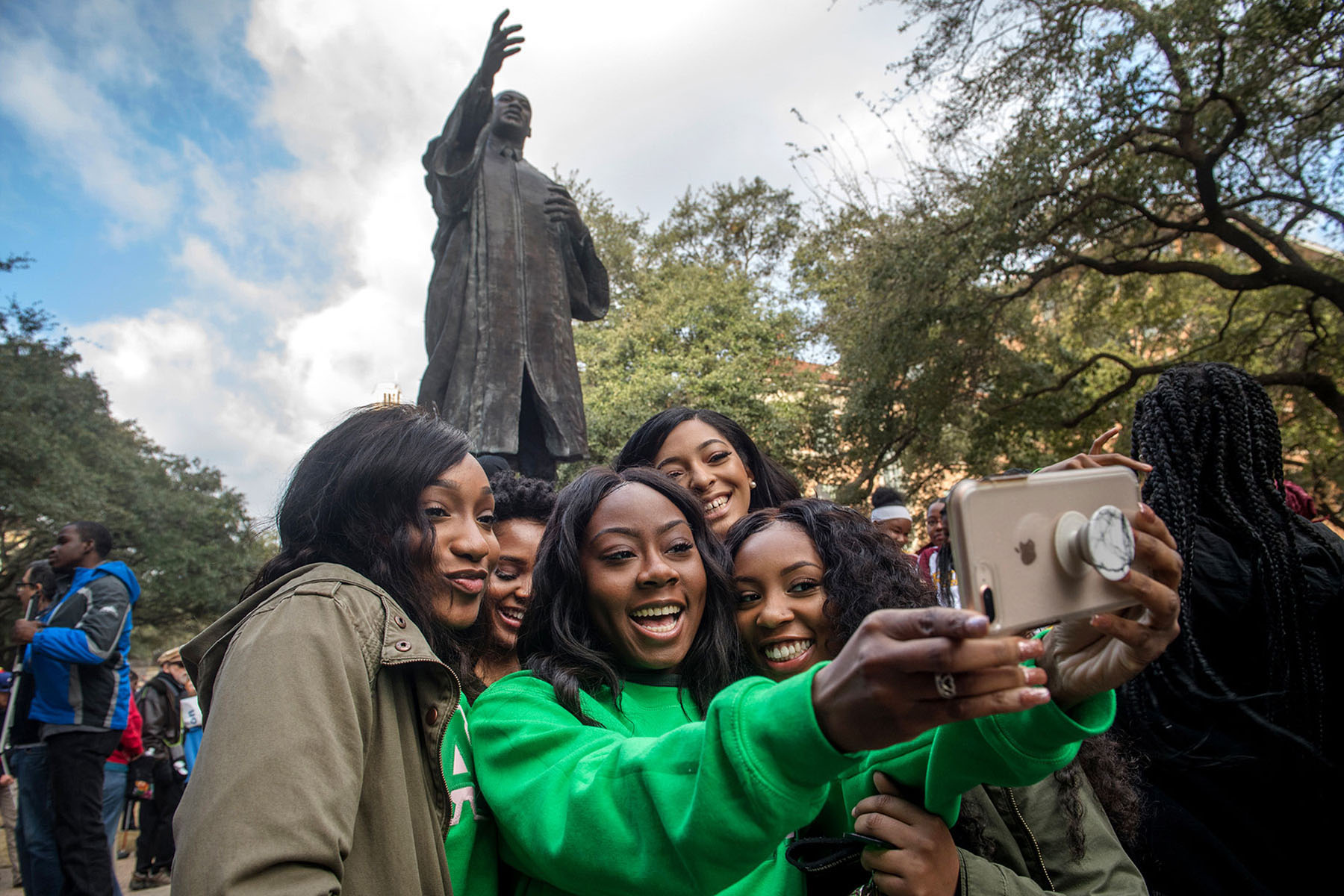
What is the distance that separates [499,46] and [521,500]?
8.47 feet

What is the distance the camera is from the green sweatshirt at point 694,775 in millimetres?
1008

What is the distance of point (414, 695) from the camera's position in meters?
1.47

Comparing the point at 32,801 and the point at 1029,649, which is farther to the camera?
the point at 32,801

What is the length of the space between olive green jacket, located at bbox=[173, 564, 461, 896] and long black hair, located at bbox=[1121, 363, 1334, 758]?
1618 millimetres

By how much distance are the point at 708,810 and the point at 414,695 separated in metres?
0.66

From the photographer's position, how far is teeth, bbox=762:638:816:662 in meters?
1.96

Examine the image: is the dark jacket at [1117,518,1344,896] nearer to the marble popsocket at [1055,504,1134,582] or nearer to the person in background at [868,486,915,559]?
the marble popsocket at [1055,504,1134,582]

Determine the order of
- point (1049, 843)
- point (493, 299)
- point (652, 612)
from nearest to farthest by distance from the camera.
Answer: point (1049, 843)
point (652, 612)
point (493, 299)

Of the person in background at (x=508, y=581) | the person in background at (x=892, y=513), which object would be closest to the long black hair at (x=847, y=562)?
the person in background at (x=508, y=581)

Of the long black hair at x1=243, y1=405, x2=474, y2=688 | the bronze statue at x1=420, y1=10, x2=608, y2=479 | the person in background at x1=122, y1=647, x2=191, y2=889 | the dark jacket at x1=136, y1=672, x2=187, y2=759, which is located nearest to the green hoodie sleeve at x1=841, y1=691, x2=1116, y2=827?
the long black hair at x1=243, y1=405, x2=474, y2=688

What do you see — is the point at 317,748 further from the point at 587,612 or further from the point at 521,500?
the point at 521,500

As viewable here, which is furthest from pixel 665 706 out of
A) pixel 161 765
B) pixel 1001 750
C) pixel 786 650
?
pixel 161 765

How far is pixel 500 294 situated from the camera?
15.2ft

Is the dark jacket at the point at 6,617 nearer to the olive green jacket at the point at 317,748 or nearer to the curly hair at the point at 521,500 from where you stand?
the curly hair at the point at 521,500
